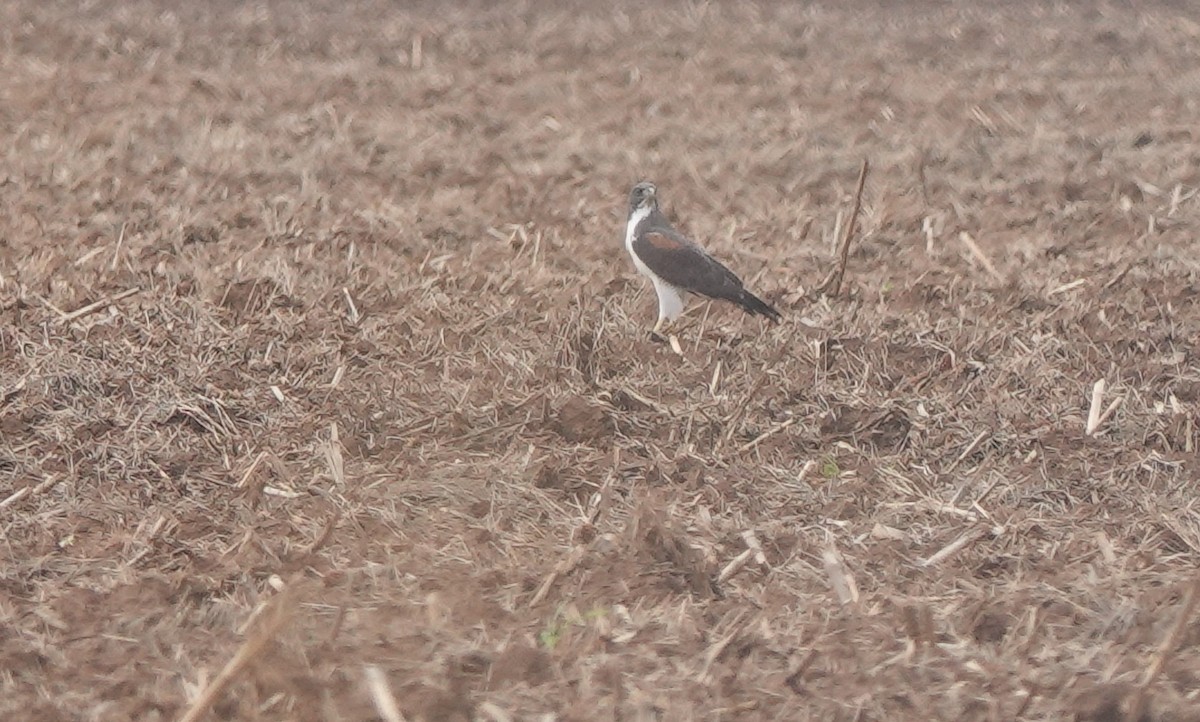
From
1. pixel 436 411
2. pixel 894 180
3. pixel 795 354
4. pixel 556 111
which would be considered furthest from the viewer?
pixel 556 111

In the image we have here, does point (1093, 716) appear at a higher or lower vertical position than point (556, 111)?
higher

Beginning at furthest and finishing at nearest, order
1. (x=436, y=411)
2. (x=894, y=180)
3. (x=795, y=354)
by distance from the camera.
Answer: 1. (x=894, y=180)
2. (x=795, y=354)
3. (x=436, y=411)

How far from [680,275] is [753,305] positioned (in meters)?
0.37

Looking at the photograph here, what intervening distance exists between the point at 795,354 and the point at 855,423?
2.23ft

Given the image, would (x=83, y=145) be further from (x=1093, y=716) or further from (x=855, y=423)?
(x=1093, y=716)

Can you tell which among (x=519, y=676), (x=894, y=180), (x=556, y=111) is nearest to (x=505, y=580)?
(x=519, y=676)

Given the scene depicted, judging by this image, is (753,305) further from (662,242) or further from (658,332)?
(662,242)

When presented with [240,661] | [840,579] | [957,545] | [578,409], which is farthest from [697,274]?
[240,661]

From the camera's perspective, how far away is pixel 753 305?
7.74 meters

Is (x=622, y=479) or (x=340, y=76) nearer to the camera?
(x=622, y=479)

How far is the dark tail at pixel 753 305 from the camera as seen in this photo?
772 centimetres

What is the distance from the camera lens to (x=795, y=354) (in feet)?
24.5

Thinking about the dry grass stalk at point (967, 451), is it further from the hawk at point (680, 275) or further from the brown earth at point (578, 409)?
the hawk at point (680, 275)

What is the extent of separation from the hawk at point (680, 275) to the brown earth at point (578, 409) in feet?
0.55
